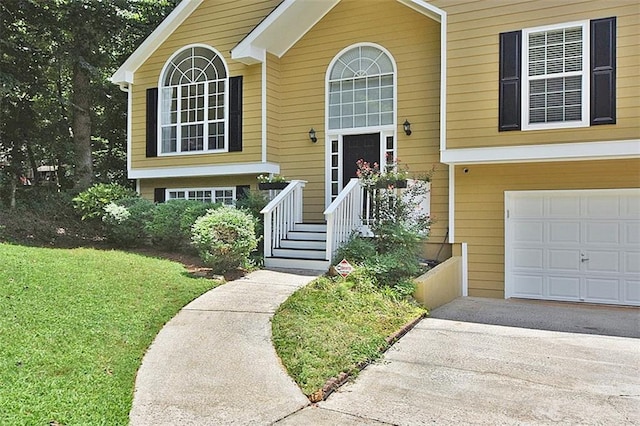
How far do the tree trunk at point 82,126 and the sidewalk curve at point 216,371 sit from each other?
37.0 ft

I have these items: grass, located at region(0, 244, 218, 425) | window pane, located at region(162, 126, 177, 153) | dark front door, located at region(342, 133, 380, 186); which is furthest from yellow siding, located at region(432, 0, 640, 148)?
window pane, located at region(162, 126, 177, 153)

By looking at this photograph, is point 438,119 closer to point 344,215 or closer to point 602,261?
point 344,215

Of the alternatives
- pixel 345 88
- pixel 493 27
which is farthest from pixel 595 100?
pixel 345 88

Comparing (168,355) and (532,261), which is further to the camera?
(532,261)

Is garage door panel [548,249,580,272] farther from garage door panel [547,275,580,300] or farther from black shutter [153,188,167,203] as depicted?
black shutter [153,188,167,203]

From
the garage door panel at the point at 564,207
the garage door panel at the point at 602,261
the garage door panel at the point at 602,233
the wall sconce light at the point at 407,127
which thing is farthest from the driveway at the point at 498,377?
the wall sconce light at the point at 407,127

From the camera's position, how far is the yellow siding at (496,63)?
843cm

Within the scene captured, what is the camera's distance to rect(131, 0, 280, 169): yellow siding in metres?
12.0

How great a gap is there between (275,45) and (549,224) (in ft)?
23.3

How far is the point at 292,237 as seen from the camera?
10570mm

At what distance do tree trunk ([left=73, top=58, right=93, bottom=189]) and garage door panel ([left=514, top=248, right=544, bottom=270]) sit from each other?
12906mm

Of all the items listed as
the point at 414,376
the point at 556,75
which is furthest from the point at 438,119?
the point at 414,376

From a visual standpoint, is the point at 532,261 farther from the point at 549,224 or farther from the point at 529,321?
the point at 529,321

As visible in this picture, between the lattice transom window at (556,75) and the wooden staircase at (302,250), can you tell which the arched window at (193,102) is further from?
the lattice transom window at (556,75)
